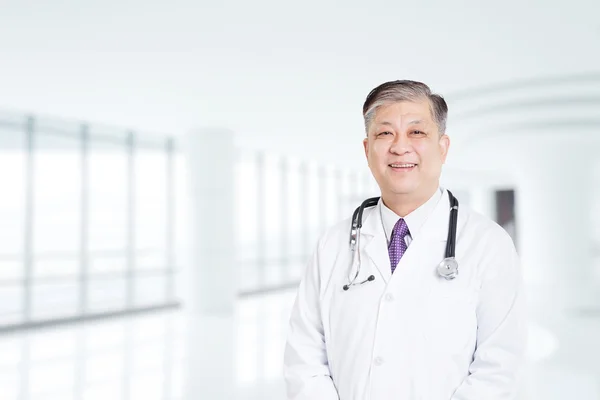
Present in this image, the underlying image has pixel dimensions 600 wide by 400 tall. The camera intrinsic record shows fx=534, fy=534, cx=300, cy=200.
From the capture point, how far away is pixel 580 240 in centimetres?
1439

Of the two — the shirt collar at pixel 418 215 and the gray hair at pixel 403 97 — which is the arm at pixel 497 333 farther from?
the gray hair at pixel 403 97

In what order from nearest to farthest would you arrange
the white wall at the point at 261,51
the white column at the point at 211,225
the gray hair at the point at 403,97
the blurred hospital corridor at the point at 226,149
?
the gray hair at the point at 403,97 < the white wall at the point at 261,51 < the blurred hospital corridor at the point at 226,149 < the white column at the point at 211,225

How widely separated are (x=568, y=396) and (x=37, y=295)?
17.7 metres

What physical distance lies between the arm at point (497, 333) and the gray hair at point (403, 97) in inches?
19.4

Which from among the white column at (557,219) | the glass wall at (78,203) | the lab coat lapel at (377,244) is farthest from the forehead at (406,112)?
the white column at (557,219)

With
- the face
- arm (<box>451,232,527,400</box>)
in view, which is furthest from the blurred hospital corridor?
arm (<box>451,232,527,400</box>)

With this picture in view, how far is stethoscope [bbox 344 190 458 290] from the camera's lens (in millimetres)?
1721

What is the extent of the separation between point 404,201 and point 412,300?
0.34m

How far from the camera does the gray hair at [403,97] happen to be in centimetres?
177

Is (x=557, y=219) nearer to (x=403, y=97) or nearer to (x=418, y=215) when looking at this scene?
(x=418, y=215)

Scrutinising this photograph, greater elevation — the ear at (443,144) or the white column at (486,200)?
the white column at (486,200)

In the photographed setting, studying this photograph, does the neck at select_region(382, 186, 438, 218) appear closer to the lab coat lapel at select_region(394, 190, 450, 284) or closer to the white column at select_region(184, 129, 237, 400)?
the lab coat lapel at select_region(394, 190, 450, 284)

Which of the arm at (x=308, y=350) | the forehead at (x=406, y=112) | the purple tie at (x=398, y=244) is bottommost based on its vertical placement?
the arm at (x=308, y=350)

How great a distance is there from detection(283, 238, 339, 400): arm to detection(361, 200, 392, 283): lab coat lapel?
20cm
